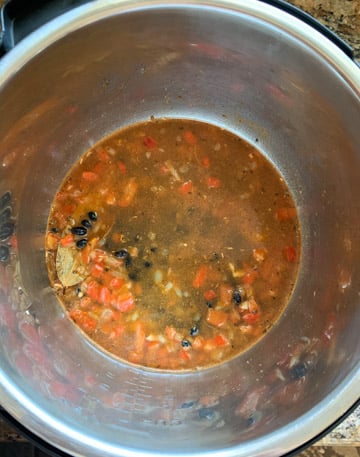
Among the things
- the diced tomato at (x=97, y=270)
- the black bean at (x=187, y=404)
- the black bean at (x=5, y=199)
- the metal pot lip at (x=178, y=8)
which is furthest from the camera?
the diced tomato at (x=97, y=270)

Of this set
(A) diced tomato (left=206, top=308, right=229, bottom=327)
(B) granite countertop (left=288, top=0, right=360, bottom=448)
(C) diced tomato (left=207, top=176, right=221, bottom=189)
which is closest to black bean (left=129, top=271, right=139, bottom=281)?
(A) diced tomato (left=206, top=308, right=229, bottom=327)

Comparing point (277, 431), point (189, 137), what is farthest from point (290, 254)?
point (277, 431)

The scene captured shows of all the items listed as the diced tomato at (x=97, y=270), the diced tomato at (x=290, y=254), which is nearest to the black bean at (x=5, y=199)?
the diced tomato at (x=97, y=270)

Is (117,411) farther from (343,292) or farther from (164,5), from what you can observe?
(164,5)

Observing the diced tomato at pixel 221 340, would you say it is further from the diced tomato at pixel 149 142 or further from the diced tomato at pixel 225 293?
the diced tomato at pixel 149 142

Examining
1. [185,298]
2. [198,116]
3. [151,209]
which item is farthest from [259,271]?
[198,116]

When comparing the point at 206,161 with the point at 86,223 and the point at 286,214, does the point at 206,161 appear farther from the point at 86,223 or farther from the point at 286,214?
the point at 86,223

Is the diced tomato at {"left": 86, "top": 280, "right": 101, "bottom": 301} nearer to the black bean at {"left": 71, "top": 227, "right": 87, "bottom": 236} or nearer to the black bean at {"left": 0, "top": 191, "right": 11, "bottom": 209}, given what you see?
the black bean at {"left": 71, "top": 227, "right": 87, "bottom": 236}
